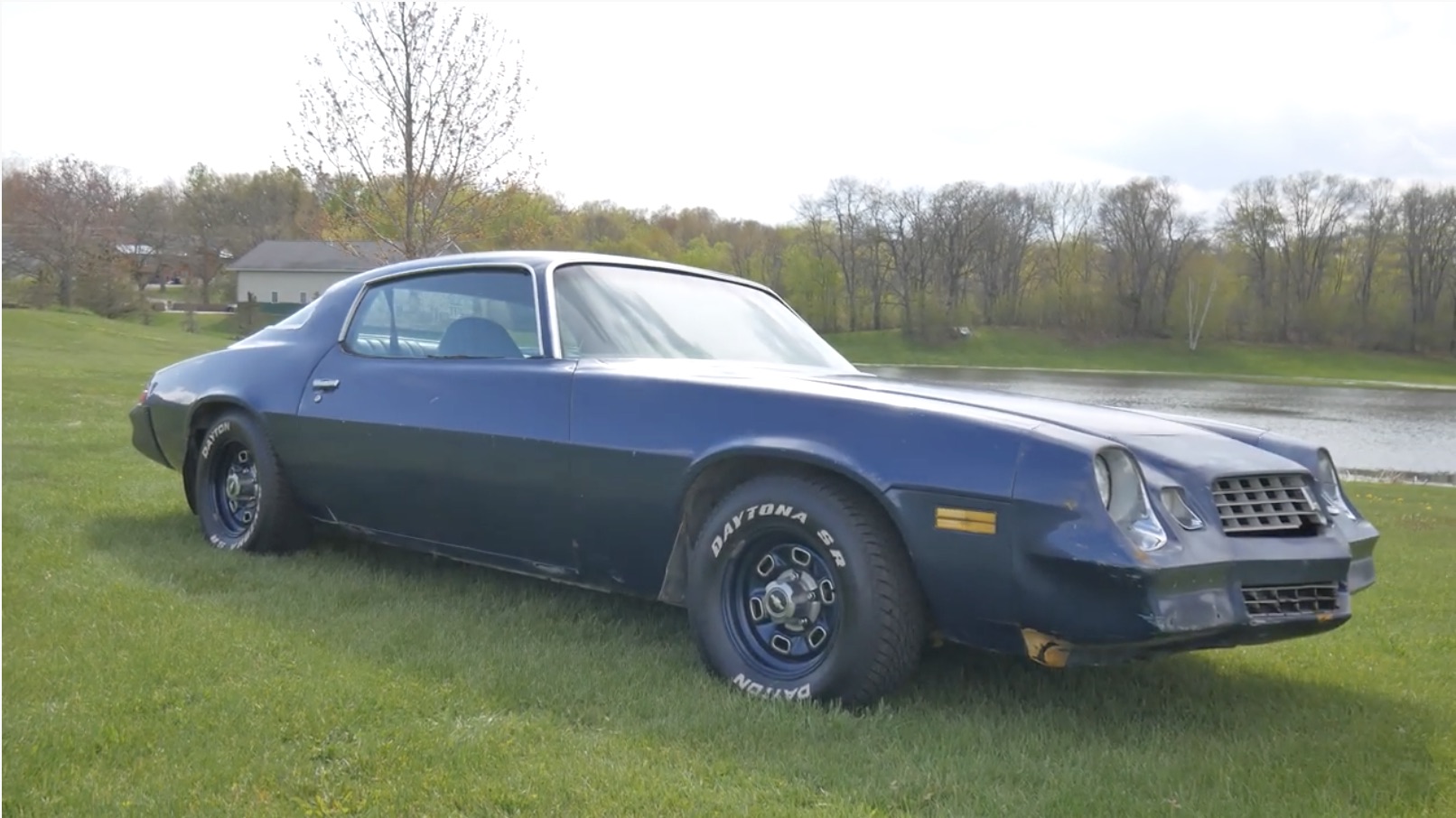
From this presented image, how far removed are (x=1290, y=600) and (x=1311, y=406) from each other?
3577 centimetres

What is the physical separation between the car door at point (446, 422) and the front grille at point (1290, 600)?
2059 millimetres

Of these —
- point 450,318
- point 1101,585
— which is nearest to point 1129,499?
point 1101,585

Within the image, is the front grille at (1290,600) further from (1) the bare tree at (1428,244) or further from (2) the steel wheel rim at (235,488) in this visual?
(1) the bare tree at (1428,244)

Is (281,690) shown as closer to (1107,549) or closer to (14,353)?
(1107,549)

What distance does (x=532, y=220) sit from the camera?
72.9 ft

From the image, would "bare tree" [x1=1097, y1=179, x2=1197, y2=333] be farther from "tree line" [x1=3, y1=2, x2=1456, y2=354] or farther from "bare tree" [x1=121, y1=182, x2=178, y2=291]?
Answer: "bare tree" [x1=121, y1=182, x2=178, y2=291]

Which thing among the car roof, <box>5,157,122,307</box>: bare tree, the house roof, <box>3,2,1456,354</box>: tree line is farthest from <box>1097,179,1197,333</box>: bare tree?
the car roof

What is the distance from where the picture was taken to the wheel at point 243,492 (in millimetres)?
5020

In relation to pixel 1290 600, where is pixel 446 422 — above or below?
above

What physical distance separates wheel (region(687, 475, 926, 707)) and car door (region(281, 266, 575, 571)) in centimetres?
67

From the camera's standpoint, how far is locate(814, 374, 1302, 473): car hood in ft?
10.5

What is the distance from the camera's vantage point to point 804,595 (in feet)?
11.2

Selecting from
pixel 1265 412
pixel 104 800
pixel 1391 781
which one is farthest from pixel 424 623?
pixel 1265 412

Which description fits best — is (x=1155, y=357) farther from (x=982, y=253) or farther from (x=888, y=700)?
(x=888, y=700)
